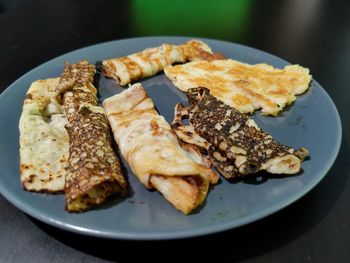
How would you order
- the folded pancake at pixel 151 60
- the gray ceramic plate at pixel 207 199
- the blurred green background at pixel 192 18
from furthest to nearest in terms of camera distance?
the blurred green background at pixel 192 18
the folded pancake at pixel 151 60
the gray ceramic plate at pixel 207 199

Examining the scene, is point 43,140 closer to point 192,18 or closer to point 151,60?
point 151,60

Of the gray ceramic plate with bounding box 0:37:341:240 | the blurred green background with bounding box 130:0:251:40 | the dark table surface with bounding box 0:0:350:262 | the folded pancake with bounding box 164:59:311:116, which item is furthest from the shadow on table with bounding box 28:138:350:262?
the blurred green background with bounding box 130:0:251:40

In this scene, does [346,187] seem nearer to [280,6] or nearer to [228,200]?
[228,200]

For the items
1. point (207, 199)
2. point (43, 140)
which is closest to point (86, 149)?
point (43, 140)

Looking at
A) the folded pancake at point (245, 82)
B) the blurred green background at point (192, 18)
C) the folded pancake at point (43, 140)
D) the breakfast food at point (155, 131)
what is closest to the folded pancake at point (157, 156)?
the breakfast food at point (155, 131)

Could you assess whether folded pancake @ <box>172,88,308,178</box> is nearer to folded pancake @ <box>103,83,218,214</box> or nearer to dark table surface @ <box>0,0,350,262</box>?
folded pancake @ <box>103,83,218,214</box>

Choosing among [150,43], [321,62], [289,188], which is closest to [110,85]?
[150,43]

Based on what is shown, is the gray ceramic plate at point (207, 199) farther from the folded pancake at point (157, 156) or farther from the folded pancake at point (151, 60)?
the folded pancake at point (151, 60)
